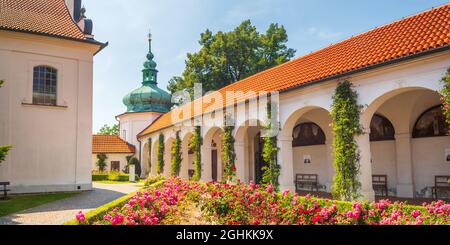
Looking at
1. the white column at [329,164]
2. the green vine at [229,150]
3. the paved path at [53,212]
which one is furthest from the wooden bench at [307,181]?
the paved path at [53,212]

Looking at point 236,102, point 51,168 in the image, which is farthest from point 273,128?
point 51,168

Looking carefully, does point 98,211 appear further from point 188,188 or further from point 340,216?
point 340,216

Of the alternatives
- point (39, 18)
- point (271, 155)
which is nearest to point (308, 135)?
point (271, 155)

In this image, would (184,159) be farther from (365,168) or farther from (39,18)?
(365,168)

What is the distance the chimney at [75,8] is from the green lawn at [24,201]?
37.5 ft

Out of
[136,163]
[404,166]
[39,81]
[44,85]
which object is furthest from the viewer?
[136,163]

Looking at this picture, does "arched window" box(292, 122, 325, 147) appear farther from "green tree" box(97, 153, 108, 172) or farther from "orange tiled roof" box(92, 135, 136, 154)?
"green tree" box(97, 153, 108, 172)

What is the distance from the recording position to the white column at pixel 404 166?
1374 centimetres

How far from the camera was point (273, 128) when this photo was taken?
48.3ft

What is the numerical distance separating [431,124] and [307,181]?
6.26 metres

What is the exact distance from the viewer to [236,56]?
37.4m

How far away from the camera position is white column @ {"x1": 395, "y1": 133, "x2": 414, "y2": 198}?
13.7 meters

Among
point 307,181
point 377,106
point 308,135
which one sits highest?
point 377,106

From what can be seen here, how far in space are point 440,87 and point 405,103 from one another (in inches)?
189
